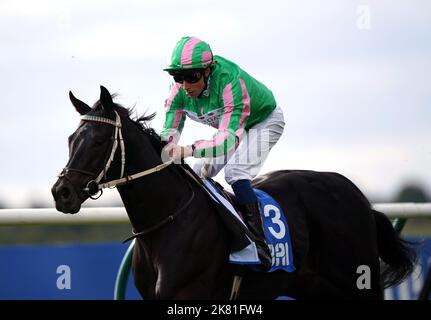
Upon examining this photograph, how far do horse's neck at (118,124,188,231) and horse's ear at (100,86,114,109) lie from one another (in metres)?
0.19

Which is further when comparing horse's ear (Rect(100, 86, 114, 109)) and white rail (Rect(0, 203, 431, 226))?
white rail (Rect(0, 203, 431, 226))

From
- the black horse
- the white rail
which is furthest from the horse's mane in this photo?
the white rail

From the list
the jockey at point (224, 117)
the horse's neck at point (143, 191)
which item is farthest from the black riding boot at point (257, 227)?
the horse's neck at point (143, 191)

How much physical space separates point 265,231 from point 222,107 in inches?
31.4

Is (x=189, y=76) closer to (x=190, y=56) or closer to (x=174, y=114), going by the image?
(x=190, y=56)

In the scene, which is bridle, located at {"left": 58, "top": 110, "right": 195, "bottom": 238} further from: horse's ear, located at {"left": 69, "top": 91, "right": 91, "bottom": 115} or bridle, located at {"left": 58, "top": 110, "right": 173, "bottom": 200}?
horse's ear, located at {"left": 69, "top": 91, "right": 91, "bottom": 115}

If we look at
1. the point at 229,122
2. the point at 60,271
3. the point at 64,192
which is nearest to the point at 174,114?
the point at 229,122

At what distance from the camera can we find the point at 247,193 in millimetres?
5633

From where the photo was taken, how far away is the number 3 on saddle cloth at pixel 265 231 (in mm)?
5383

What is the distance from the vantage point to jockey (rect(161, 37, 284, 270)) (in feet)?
17.8

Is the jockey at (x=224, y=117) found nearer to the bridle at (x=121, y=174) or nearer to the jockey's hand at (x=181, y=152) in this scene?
the jockey's hand at (x=181, y=152)

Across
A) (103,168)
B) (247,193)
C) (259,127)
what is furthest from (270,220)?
(103,168)

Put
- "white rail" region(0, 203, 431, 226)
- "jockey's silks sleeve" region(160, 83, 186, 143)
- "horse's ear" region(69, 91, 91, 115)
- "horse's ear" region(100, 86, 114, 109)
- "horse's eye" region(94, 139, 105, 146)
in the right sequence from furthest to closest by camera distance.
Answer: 1. "white rail" region(0, 203, 431, 226)
2. "jockey's silks sleeve" region(160, 83, 186, 143)
3. "horse's ear" region(69, 91, 91, 115)
4. "horse's ear" region(100, 86, 114, 109)
5. "horse's eye" region(94, 139, 105, 146)

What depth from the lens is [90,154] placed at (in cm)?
497
